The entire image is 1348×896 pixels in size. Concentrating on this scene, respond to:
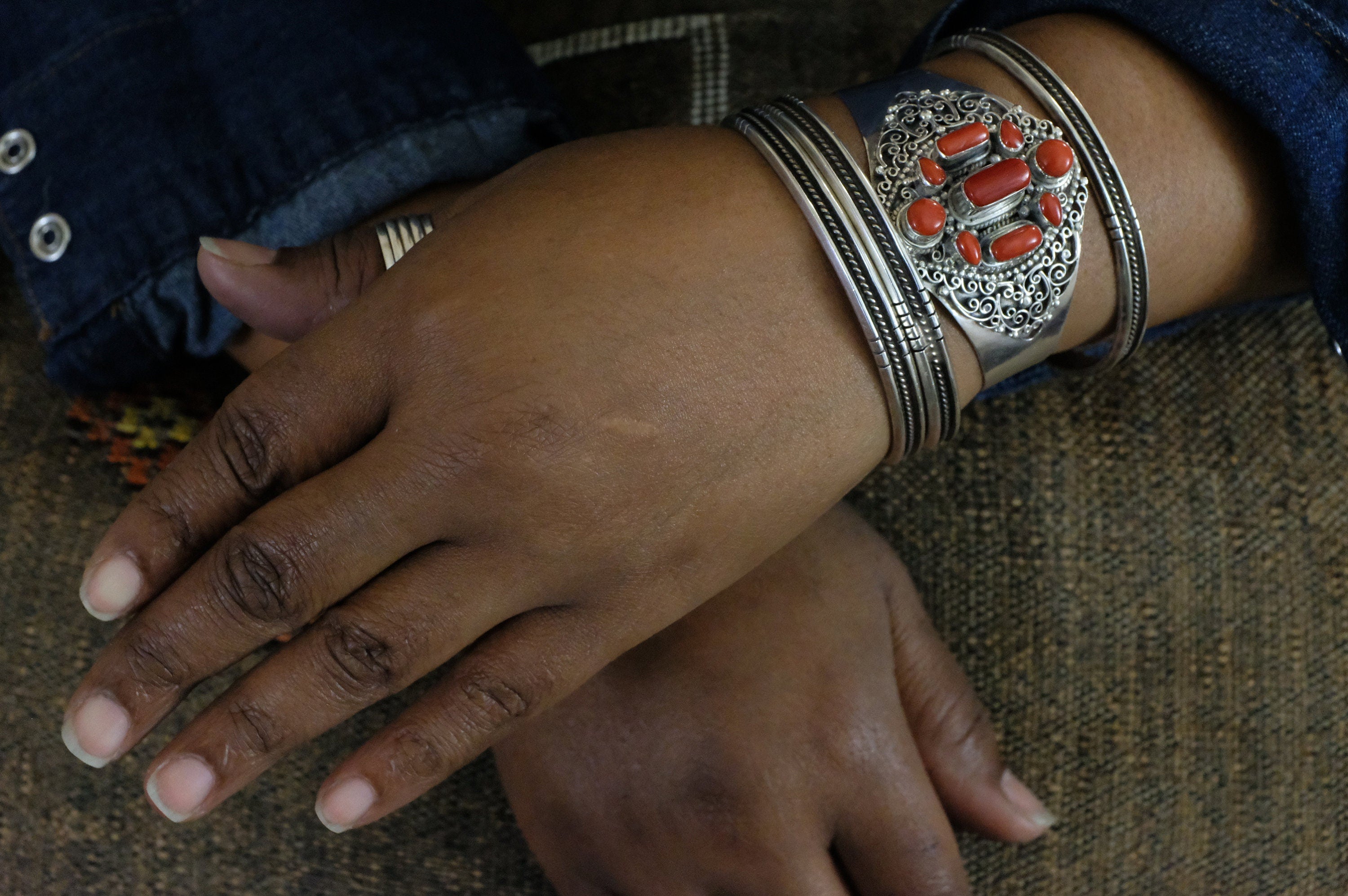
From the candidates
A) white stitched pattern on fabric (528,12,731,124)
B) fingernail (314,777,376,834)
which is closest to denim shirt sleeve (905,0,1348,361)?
white stitched pattern on fabric (528,12,731,124)

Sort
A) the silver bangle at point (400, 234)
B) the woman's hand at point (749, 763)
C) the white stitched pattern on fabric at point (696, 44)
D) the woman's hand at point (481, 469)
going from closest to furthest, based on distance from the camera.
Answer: the woman's hand at point (481, 469) < the silver bangle at point (400, 234) < the woman's hand at point (749, 763) < the white stitched pattern on fabric at point (696, 44)

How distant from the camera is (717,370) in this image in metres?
0.61

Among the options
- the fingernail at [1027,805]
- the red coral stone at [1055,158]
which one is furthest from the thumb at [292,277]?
the fingernail at [1027,805]

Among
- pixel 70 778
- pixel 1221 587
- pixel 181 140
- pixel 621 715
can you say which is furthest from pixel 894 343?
pixel 70 778

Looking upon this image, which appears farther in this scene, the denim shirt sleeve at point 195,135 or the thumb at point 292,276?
the denim shirt sleeve at point 195,135

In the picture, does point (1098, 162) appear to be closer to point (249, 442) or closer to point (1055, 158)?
point (1055, 158)

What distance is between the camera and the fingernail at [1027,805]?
2.87 ft

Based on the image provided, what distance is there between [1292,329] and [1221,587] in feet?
0.86

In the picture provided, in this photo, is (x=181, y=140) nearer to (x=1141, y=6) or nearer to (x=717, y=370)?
(x=717, y=370)

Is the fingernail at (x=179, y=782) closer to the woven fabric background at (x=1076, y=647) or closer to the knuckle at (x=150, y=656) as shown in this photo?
the knuckle at (x=150, y=656)

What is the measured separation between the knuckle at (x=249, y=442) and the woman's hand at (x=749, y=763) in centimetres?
33

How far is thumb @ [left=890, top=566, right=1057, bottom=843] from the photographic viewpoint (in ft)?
2.87

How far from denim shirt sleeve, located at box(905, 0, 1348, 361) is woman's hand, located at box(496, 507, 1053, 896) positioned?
0.44 m

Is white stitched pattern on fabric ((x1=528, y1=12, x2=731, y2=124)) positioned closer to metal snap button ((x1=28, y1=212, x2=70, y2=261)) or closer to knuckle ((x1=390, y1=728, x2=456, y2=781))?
metal snap button ((x1=28, y1=212, x2=70, y2=261))
